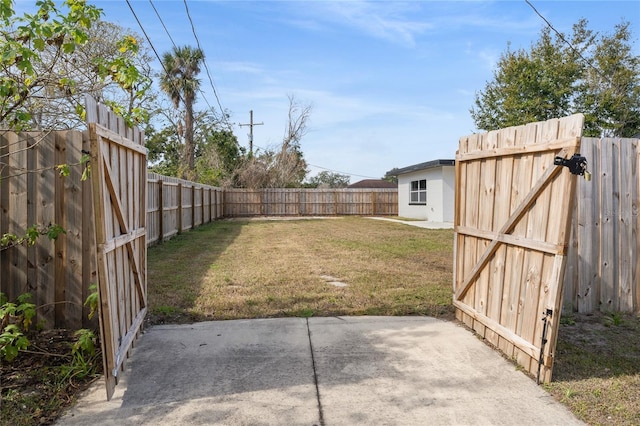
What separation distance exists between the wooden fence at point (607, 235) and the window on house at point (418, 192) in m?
17.6

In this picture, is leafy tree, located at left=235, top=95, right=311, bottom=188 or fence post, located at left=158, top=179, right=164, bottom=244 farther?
leafy tree, located at left=235, top=95, right=311, bottom=188

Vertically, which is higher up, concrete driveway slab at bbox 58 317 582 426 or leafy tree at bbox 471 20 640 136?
leafy tree at bbox 471 20 640 136

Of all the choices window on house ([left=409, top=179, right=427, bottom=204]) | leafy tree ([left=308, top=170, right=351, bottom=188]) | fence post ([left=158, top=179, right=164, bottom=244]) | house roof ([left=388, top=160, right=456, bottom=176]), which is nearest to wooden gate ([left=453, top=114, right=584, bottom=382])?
fence post ([left=158, top=179, right=164, bottom=244])

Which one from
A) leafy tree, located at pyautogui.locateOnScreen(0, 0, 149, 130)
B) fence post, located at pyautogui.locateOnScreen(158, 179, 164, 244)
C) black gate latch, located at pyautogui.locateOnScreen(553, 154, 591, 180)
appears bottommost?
fence post, located at pyautogui.locateOnScreen(158, 179, 164, 244)

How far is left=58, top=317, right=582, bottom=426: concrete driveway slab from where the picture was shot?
2.62m

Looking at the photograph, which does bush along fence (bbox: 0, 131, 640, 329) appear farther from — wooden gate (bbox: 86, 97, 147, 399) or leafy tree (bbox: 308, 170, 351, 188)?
leafy tree (bbox: 308, 170, 351, 188)

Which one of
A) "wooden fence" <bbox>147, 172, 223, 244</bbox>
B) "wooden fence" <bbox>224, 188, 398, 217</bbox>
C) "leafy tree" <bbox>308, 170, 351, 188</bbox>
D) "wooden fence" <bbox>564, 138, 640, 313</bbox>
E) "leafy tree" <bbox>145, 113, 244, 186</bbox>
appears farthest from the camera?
"leafy tree" <bbox>308, 170, 351, 188</bbox>

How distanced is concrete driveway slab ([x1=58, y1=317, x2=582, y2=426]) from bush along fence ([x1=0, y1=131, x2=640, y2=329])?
91 cm

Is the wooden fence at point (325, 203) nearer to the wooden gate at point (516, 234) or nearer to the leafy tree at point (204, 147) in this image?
the leafy tree at point (204, 147)

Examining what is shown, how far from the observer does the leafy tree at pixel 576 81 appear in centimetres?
2262

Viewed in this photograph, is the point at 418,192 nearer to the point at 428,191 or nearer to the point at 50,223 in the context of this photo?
the point at 428,191

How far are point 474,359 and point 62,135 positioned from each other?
394cm

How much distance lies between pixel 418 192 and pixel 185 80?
16091 mm

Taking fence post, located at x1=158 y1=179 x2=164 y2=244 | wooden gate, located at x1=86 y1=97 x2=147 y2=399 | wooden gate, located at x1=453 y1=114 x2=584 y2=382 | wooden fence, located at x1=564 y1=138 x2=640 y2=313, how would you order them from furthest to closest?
fence post, located at x1=158 y1=179 x2=164 y2=244 < wooden fence, located at x1=564 y1=138 x2=640 y2=313 < wooden gate, located at x1=453 y1=114 x2=584 y2=382 < wooden gate, located at x1=86 y1=97 x2=147 y2=399
